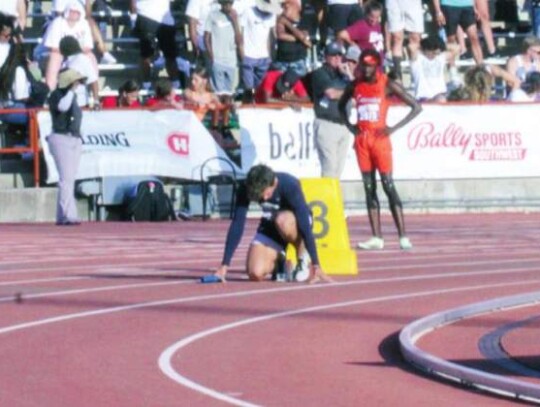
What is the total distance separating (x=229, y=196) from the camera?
2605 cm

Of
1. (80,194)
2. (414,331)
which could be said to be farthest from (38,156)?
(414,331)

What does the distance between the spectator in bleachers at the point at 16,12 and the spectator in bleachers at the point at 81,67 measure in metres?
0.87

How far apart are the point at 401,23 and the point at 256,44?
91.0 inches

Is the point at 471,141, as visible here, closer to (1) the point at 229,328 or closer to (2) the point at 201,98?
(2) the point at 201,98

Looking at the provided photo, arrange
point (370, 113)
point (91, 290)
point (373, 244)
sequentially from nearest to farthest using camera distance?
point (91, 290) < point (370, 113) < point (373, 244)

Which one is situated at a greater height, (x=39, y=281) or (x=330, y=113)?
(x=330, y=113)

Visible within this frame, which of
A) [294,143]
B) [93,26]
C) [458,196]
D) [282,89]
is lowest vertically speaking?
[458,196]

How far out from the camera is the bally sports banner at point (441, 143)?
26.0 meters

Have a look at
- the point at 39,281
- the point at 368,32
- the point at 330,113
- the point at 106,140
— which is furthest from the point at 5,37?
the point at 39,281

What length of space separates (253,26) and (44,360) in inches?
631

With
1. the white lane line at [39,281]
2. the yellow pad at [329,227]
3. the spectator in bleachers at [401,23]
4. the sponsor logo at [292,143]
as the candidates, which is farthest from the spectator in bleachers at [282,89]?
the white lane line at [39,281]

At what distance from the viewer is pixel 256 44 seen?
2748 centimetres

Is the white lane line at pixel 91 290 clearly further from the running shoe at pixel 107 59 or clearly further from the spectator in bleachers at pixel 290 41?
the running shoe at pixel 107 59

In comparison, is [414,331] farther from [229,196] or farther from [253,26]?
[253,26]
